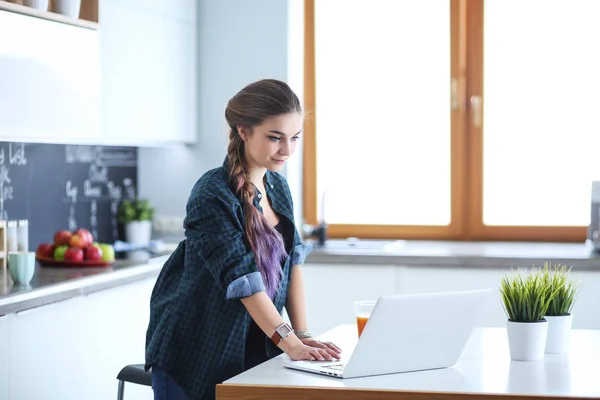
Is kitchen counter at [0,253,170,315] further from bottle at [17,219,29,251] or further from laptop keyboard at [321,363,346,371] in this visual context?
laptop keyboard at [321,363,346,371]

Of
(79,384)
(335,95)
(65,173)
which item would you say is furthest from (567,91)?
(79,384)

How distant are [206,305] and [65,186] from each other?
1.94 m

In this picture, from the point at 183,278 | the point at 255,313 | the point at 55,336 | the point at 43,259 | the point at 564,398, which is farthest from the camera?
the point at 43,259

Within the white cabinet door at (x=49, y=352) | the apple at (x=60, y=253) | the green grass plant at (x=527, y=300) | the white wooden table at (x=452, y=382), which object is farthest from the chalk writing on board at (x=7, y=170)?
the green grass plant at (x=527, y=300)

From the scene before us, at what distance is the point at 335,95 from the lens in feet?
15.6

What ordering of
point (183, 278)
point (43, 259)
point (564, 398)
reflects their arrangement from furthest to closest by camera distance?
point (43, 259) → point (183, 278) → point (564, 398)

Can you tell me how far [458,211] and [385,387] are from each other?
9.12 feet

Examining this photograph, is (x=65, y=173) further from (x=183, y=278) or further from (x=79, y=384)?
(x=183, y=278)

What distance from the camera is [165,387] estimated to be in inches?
94.7

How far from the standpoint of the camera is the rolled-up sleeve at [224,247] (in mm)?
2244

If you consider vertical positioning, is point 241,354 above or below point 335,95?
below

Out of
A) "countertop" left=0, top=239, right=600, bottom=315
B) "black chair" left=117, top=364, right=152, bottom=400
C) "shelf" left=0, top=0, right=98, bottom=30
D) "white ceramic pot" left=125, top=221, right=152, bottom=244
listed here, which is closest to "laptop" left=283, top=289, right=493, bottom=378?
"black chair" left=117, top=364, right=152, bottom=400

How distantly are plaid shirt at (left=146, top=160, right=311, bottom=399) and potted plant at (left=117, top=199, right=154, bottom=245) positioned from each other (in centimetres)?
208

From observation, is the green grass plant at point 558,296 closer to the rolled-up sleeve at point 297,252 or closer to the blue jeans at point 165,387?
the rolled-up sleeve at point 297,252
